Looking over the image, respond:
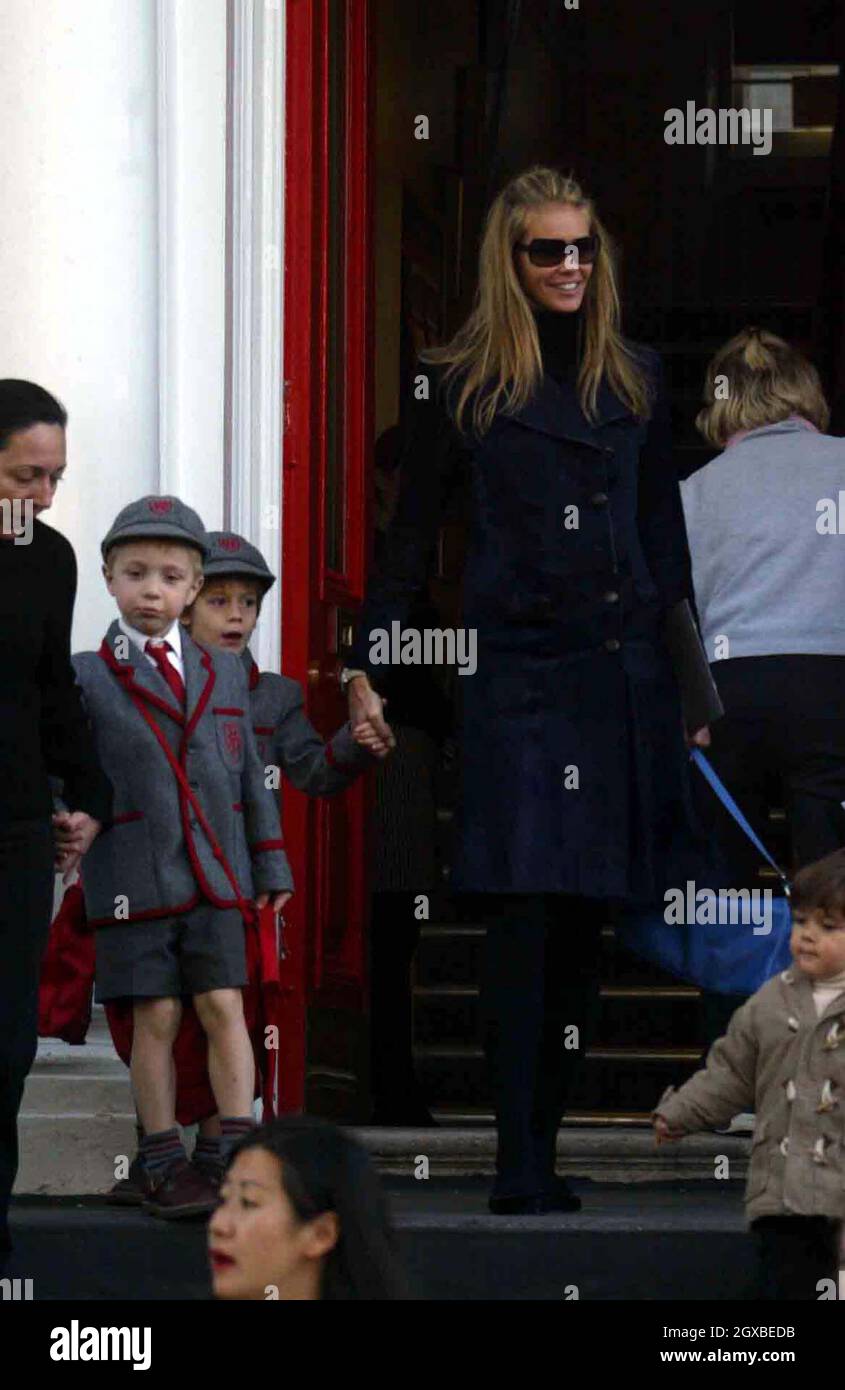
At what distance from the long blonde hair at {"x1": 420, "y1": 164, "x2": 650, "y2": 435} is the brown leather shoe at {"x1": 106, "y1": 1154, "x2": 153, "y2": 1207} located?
1.72m

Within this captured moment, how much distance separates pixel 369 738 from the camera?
21.0ft

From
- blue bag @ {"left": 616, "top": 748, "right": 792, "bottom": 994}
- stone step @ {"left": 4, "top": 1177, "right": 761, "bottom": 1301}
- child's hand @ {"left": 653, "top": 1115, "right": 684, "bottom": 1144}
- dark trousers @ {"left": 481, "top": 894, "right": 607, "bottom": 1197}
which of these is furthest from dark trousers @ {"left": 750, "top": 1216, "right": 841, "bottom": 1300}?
blue bag @ {"left": 616, "top": 748, "right": 792, "bottom": 994}

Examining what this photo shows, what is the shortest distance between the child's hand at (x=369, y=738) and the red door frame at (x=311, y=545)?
100 centimetres

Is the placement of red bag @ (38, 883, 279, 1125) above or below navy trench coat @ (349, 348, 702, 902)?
below

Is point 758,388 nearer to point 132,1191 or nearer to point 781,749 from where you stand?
point 781,749

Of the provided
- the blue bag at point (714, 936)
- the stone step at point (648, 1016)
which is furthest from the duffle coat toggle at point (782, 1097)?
the stone step at point (648, 1016)

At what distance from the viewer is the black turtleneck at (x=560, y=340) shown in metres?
6.43

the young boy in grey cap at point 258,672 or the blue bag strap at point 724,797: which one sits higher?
the young boy in grey cap at point 258,672

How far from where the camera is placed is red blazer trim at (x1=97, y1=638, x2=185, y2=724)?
20.7 feet

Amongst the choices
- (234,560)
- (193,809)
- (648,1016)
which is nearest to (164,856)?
(193,809)

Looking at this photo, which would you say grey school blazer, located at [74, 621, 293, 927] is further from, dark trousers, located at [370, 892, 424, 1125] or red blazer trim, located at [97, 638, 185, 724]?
dark trousers, located at [370, 892, 424, 1125]

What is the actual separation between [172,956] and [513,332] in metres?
1.49

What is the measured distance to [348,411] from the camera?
805cm

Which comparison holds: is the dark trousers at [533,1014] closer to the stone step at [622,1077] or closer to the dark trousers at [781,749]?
the dark trousers at [781,749]
